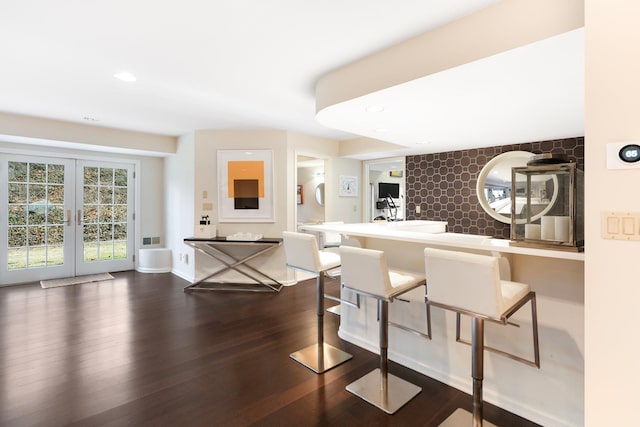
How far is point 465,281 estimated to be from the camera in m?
1.62

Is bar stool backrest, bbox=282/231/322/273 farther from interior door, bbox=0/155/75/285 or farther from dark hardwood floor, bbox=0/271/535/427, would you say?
interior door, bbox=0/155/75/285

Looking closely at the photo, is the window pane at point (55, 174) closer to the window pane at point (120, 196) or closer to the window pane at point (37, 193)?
the window pane at point (37, 193)

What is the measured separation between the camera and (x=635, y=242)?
1211mm

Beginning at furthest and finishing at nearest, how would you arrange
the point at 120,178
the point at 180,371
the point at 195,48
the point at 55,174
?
1. the point at 120,178
2. the point at 55,174
3. the point at 180,371
4. the point at 195,48

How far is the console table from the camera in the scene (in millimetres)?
4492

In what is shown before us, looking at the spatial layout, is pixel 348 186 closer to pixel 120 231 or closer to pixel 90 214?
pixel 120 231

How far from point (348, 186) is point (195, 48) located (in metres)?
3.95

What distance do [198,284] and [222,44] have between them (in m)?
3.48

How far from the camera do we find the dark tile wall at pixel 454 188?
4.38 meters

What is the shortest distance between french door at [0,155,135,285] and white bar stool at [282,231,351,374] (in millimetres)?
4240

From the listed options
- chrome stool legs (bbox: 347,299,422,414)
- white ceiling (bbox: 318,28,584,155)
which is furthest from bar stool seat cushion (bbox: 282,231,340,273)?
white ceiling (bbox: 318,28,584,155)

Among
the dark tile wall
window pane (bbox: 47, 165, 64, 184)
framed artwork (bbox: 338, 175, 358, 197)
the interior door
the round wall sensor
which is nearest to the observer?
the round wall sensor

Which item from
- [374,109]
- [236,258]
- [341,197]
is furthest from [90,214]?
[374,109]

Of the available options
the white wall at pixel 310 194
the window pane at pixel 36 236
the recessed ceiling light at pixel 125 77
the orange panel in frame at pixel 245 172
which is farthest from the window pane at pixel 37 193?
the white wall at pixel 310 194
